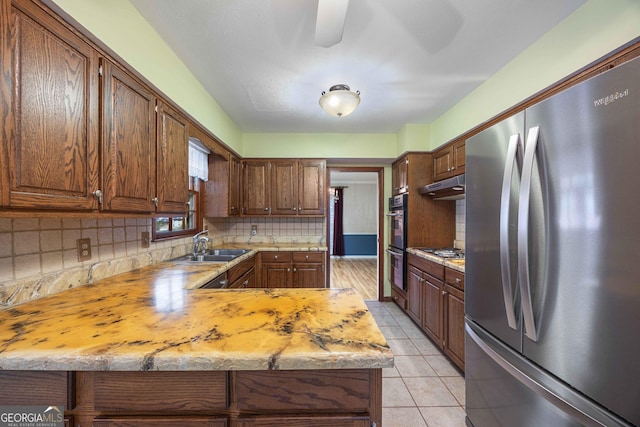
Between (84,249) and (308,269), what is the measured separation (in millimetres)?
2326

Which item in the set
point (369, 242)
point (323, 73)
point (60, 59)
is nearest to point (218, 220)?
point (323, 73)

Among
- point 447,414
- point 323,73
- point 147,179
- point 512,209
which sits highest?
point 323,73

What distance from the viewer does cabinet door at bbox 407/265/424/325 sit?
2.84 m

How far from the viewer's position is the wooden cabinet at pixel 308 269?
3.35 metres

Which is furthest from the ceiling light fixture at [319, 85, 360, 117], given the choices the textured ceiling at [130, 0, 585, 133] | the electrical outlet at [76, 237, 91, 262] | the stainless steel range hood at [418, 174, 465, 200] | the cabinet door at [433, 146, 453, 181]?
the electrical outlet at [76, 237, 91, 262]

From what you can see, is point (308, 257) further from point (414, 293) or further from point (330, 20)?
point (330, 20)

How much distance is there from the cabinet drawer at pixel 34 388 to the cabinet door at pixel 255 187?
2866 millimetres

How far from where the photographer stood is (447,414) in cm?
170

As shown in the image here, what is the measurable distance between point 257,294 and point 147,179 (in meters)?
0.99

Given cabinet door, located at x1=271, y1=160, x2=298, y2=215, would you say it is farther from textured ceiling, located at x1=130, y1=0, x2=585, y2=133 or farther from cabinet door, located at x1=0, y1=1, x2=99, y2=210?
cabinet door, located at x1=0, y1=1, x2=99, y2=210

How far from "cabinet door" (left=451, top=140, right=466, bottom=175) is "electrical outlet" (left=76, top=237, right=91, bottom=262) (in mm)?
3012

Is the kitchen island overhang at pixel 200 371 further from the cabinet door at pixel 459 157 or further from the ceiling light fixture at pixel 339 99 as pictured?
the cabinet door at pixel 459 157

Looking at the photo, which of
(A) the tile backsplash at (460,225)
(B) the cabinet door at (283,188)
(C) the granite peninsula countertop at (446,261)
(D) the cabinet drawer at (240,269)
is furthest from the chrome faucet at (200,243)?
(A) the tile backsplash at (460,225)

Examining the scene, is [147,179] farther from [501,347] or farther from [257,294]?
[501,347]
